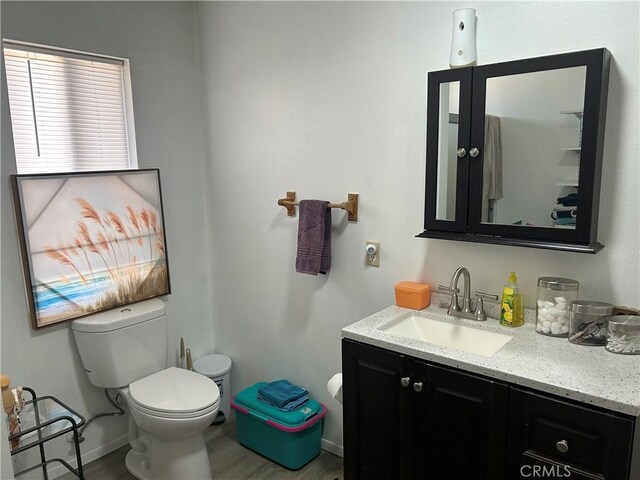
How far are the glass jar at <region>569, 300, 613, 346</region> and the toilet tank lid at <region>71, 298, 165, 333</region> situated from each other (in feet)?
6.54

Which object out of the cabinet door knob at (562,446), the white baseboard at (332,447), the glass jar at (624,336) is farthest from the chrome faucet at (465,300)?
the white baseboard at (332,447)

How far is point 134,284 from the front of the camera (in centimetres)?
267

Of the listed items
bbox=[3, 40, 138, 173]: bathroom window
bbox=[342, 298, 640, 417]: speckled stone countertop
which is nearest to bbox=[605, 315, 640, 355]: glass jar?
bbox=[342, 298, 640, 417]: speckled stone countertop

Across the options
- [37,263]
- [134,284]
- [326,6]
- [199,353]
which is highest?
[326,6]

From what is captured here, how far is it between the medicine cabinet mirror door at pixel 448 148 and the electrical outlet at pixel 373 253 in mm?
359

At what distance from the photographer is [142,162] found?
2.66 m

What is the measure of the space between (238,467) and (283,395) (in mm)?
441

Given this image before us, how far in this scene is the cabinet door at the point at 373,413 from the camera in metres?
1.76

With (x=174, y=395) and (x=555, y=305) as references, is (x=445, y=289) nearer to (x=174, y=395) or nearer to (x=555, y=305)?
(x=555, y=305)

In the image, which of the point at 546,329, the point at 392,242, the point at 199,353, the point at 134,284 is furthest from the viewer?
the point at 199,353

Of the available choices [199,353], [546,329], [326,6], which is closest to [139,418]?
[199,353]

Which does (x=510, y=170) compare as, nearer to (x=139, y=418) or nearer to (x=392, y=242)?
(x=392, y=242)

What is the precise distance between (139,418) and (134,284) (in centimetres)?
75

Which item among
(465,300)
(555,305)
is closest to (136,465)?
(465,300)
